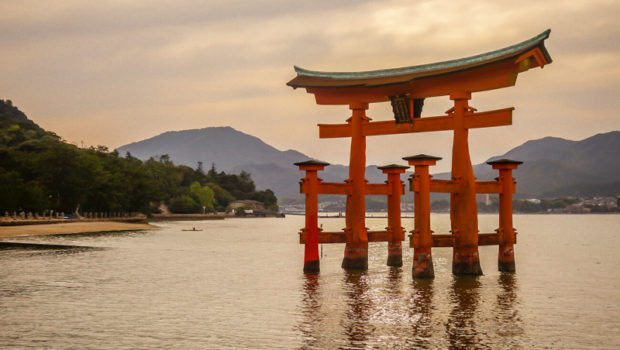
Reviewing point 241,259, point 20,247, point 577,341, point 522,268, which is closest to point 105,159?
point 20,247

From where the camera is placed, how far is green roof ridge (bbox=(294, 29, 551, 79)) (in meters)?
23.4

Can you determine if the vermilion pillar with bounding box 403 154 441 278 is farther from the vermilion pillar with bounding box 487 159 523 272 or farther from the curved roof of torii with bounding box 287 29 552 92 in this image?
the vermilion pillar with bounding box 487 159 523 272

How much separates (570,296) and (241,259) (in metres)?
26.1

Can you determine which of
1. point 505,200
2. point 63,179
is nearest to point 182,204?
point 63,179

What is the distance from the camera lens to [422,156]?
23734 millimetres

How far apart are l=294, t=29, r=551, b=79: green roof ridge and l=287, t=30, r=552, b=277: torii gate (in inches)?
1.8

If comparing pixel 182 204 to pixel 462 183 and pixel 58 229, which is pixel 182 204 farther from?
pixel 462 183

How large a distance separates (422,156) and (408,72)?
484cm

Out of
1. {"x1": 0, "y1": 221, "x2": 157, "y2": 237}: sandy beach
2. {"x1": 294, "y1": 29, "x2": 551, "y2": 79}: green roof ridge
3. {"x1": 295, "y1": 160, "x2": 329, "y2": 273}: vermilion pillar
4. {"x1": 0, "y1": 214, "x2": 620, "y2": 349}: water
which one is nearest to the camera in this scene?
{"x1": 0, "y1": 214, "x2": 620, "y2": 349}: water

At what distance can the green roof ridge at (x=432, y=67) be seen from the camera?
76.9ft

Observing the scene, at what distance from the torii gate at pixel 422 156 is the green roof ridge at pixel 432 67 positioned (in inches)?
1.8

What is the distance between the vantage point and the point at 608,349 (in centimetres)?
1545

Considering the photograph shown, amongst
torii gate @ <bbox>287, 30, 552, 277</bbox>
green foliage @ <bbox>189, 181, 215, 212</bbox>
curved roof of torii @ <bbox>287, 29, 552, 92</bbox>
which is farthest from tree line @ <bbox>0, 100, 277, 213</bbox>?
torii gate @ <bbox>287, 30, 552, 277</bbox>

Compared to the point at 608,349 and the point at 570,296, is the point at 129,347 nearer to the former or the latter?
the point at 608,349
